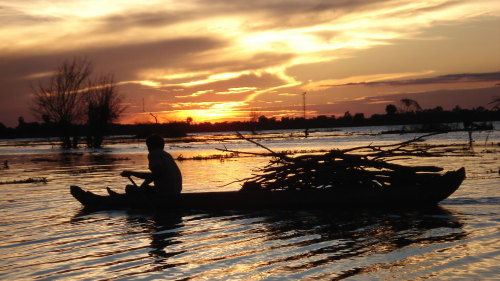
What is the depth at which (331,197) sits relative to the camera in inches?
425

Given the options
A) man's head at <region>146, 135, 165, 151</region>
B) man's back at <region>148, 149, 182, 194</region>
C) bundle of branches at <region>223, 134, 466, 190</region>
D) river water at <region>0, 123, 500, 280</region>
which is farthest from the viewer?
bundle of branches at <region>223, 134, 466, 190</region>

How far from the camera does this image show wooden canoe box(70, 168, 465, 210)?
10641mm

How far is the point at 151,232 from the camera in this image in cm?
895

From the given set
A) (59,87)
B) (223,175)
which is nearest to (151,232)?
(223,175)

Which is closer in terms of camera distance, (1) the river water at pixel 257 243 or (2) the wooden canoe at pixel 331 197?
(1) the river water at pixel 257 243

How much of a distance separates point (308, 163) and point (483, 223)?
4062 mm

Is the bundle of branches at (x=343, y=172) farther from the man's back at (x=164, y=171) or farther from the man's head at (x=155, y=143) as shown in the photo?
the man's head at (x=155, y=143)

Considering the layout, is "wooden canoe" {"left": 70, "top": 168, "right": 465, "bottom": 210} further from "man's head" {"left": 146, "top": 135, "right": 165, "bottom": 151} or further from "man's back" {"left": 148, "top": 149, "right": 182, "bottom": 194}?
"man's head" {"left": 146, "top": 135, "right": 165, "bottom": 151}

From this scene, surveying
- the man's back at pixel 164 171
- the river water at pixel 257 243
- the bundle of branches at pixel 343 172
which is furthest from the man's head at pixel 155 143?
the bundle of branches at pixel 343 172

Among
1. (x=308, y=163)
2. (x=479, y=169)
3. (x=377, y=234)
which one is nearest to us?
(x=377, y=234)

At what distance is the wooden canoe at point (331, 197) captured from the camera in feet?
34.9

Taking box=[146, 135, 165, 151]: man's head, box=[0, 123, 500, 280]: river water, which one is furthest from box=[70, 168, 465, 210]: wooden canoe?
box=[146, 135, 165, 151]: man's head

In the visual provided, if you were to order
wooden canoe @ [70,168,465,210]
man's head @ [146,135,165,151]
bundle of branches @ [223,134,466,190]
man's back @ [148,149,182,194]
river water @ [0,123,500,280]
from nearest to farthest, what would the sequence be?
1. river water @ [0,123,500,280]
2. wooden canoe @ [70,168,465,210]
3. man's back @ [148,149,182,194]
4. man's head @ [146,135,165,151]
5. bundle of branches @ [223,134,466,190]

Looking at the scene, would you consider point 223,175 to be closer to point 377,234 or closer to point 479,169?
point 479,169
